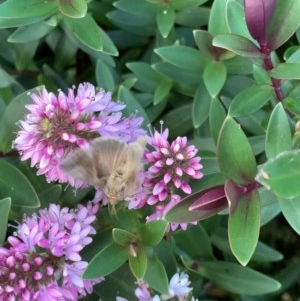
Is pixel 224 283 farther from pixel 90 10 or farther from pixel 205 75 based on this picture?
pixel 90 10

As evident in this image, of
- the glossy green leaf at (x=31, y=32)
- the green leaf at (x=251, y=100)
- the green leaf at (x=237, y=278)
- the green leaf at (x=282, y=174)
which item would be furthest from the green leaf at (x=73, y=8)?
the green leaf at (x=237, y=278)

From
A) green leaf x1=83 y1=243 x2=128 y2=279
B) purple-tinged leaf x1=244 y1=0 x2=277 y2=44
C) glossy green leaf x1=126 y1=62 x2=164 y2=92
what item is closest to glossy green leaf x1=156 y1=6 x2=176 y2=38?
glossy green leaf x1=126 y1=62 x2=164 y2=92

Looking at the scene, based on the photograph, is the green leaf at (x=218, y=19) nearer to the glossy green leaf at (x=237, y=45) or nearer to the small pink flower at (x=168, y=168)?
the glossy green leaf at (x=237, y=45)

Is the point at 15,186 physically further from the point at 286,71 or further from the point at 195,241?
the point at 286,71

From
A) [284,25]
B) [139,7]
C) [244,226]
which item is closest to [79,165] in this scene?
[244,226]

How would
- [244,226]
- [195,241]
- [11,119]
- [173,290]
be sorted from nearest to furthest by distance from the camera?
[244,226]
[173,290]
[11,119]
[195,241]

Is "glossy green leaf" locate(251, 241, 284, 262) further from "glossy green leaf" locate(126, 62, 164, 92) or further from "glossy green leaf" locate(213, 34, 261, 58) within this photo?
"glossy green leaf" locate(213, 34, 261, 58)
